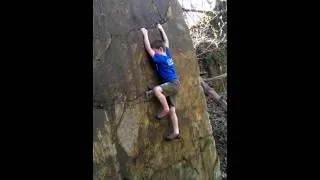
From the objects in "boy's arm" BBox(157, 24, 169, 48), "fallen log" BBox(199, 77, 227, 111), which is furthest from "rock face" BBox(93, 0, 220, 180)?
"fallen log" BBox(199, 77, 227, 111)

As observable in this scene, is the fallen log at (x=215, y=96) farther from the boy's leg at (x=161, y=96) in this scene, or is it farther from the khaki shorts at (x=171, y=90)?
the boy's leg at (x=161, y=96)

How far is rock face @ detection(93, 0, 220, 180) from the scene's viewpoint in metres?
3.79

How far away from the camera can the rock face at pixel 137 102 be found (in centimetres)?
379

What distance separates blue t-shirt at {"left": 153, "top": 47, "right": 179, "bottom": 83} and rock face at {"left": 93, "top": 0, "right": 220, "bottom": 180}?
93 mm

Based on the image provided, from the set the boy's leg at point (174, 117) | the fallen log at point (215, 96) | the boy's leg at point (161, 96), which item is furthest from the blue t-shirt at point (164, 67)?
the fallen log at point (215, 96)

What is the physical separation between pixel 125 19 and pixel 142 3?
1.36 ft

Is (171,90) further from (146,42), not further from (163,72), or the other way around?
(146,42)

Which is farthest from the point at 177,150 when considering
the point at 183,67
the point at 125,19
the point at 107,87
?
the point at 125,19

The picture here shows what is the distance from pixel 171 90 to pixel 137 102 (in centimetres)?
42
